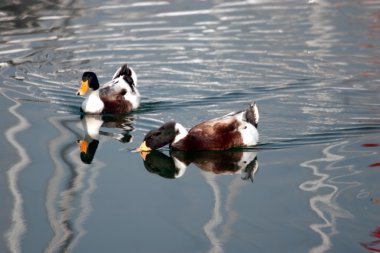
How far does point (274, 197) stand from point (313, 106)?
382 cm

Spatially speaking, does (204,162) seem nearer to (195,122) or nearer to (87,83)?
(195,122)

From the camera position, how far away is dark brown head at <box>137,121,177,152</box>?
12398mm

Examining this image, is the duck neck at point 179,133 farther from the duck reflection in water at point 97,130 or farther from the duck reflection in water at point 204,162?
the duck reflection in water at point 97,130

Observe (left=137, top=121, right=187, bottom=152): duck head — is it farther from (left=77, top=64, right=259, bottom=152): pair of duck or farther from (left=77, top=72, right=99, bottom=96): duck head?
(left=77, top=72, right=99, bottom=96): duck head

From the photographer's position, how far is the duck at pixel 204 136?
12.4 meters

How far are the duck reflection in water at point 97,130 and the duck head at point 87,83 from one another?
0.39 metres

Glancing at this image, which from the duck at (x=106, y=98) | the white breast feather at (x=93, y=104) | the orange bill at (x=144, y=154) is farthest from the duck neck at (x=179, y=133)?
the white breast feather at (x=93, y=104)

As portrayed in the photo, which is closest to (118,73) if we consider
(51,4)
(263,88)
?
(263,88)

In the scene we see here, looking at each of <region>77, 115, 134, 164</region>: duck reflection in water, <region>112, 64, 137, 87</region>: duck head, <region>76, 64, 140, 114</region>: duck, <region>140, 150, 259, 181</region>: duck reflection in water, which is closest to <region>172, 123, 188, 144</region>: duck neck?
<region>140, 150, 259, 181</region>: duck reflection in water

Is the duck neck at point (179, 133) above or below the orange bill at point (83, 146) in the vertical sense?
above

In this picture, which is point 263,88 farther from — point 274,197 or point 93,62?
point 274,197

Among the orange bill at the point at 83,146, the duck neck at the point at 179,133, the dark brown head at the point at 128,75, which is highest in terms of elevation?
the dark brown head at the point at 128,75

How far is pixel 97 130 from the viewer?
13.8 metres

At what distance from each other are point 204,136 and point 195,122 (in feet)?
3.91
